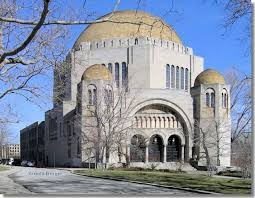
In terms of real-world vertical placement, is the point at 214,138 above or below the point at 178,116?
below

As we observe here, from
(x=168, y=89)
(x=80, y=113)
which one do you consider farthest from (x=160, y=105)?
(x=80, y=113)

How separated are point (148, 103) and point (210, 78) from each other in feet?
25.5

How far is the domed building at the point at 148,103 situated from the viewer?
51812 mm

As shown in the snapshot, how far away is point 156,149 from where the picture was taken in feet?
192

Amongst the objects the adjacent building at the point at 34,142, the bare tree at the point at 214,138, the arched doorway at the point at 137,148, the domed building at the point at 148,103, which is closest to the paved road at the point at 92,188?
the domed building at the point at 148,103

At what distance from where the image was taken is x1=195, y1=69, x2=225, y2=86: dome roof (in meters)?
58.0

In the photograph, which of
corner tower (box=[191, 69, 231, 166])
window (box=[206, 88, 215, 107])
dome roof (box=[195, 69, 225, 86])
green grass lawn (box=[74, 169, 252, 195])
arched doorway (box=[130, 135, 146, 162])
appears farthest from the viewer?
window (box=[206, 88, 215, 107])

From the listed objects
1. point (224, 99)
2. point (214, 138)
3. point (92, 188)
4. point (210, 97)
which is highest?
point (210, 97)

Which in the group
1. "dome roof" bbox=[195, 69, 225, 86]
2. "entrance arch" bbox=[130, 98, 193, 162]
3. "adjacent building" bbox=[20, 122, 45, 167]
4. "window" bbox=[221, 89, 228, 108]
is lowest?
"adjacent building" bbox=[20, 122, 45, 167]

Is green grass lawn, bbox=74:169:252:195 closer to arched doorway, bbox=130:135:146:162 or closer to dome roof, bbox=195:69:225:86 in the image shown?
arched doorway, bbox=130:135:146:162

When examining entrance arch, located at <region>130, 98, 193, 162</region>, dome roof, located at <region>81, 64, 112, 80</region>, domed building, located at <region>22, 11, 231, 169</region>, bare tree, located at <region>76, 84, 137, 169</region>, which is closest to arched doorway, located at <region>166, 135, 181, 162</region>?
domed building, located at <region>22, 11, 231, 169</region>

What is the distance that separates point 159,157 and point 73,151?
394 inches

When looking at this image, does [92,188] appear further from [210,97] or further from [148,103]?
[210,97]

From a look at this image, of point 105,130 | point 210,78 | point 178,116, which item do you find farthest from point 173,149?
point 105,130
